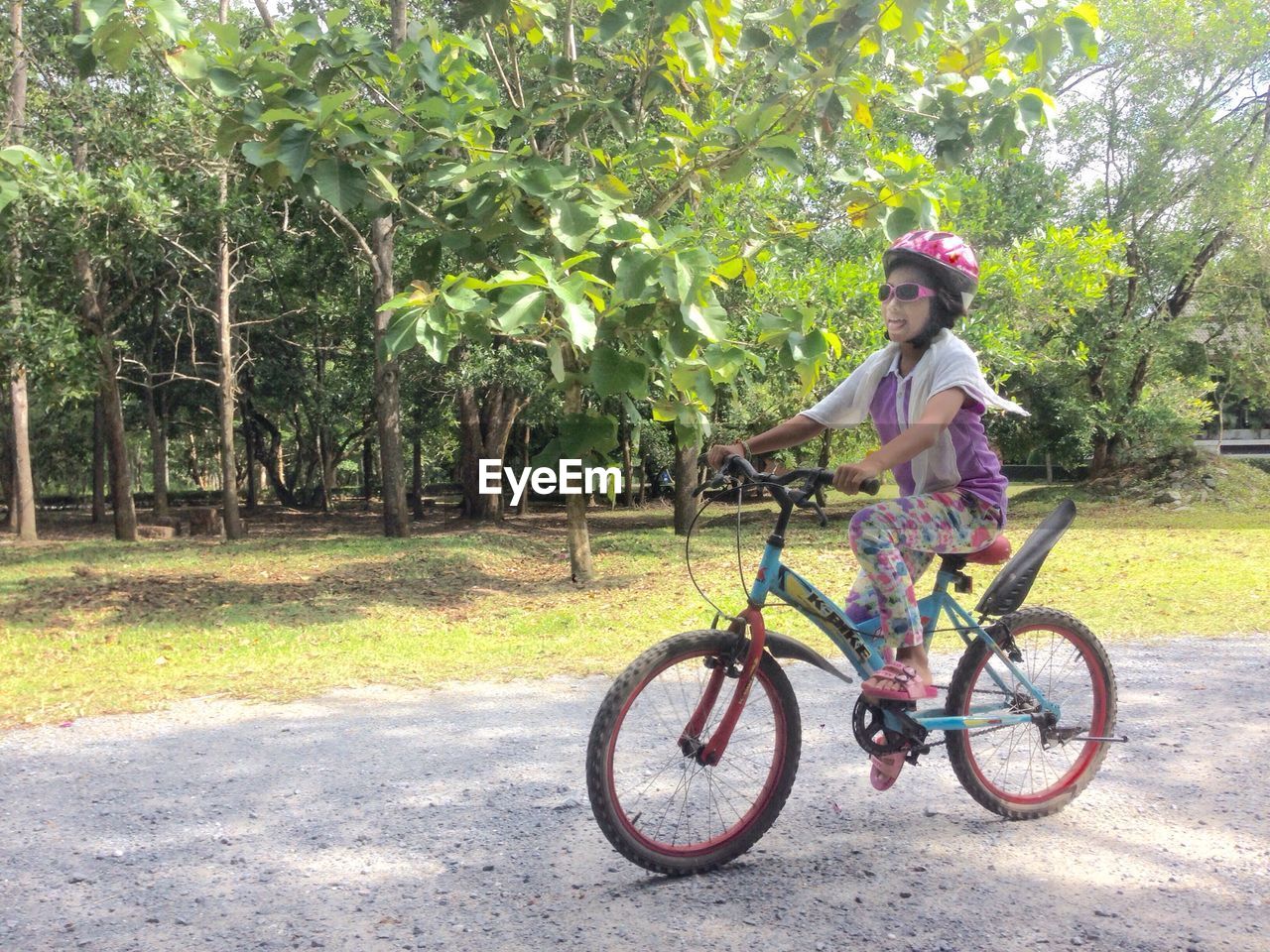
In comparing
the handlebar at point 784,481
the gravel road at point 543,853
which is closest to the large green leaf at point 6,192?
the gravel road at point 543,853

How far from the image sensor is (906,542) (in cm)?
333

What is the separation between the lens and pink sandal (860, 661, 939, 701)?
327cm

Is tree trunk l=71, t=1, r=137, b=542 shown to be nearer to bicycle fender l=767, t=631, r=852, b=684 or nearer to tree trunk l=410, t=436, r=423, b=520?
tree trunk l=410, t=436, r=423, b=520

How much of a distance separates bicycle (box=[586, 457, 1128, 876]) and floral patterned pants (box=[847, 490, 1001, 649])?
0.10 metres

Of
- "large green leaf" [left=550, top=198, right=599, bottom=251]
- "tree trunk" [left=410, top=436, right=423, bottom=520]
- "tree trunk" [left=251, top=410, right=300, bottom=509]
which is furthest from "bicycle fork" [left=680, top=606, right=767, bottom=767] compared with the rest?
"tree trunk" [left=251, top=410, right=300, bottom=509]

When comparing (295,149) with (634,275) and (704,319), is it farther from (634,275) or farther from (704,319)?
(704,319)

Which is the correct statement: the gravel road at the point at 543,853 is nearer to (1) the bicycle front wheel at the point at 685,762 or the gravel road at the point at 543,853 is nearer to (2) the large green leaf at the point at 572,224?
(1) the bicycle front wheel at the point at 685,762

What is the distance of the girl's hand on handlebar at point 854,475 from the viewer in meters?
2.96

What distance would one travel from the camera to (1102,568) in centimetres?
1223

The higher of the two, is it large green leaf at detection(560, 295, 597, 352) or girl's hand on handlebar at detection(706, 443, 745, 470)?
large green leaf at detection(560, 295, 597, 352)

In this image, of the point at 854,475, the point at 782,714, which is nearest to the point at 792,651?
the point at 782,714

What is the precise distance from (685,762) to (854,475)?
1167 millimetres

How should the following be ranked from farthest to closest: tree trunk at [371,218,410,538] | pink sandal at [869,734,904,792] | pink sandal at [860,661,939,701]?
1. tree trunk at [371,218,410,538]
2. pink sandal at [869,734,904,792]
3. pink sandal at [860,661,939,701]

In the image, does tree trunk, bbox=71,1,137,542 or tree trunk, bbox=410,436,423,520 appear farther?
tree trunk, bbox=410,436,423,520
